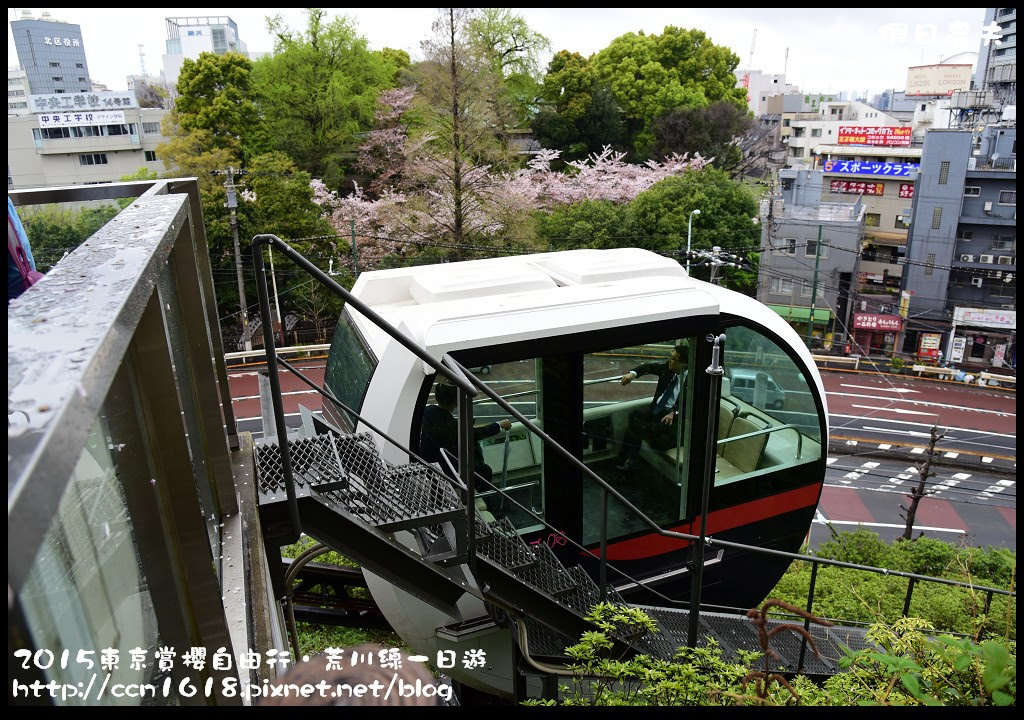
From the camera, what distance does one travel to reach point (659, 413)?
206 inches

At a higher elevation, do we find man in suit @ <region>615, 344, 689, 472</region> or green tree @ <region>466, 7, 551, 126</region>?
green tree @ <region>466, 7, 551, 126</region>

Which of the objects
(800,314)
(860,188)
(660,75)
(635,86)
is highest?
(660,75)

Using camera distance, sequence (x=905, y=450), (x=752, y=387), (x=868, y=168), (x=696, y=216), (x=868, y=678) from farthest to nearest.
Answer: (x=868, y=168) → (x=696, y=216) → (x=905, y=450) → (x=752, y=387) → (x=868, y=678)

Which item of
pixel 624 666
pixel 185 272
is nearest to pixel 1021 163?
pixel 624 666

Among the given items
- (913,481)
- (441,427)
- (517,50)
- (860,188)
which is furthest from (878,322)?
(441,427)

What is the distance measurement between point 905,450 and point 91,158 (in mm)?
29821

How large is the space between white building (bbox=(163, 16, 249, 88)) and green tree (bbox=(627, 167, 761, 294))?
43.2 feet

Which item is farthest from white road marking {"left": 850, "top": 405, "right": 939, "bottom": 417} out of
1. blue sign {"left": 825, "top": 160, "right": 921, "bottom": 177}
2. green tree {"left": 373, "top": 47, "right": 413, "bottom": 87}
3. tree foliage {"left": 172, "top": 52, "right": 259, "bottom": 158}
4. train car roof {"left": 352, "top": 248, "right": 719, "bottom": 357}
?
tree foliage {"left": 172, "top": 52, "right": 259, "bottom": 158}

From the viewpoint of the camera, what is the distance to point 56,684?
1.02 meters

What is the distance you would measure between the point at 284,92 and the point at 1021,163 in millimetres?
27344

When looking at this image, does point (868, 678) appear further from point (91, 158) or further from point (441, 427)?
point (91, 158)

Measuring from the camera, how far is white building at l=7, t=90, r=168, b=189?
82.7 ft

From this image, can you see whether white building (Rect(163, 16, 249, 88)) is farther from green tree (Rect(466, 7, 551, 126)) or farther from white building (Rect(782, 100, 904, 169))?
white building (Rect(782, 100, 904, 169))

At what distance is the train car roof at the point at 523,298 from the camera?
451 centimetres
